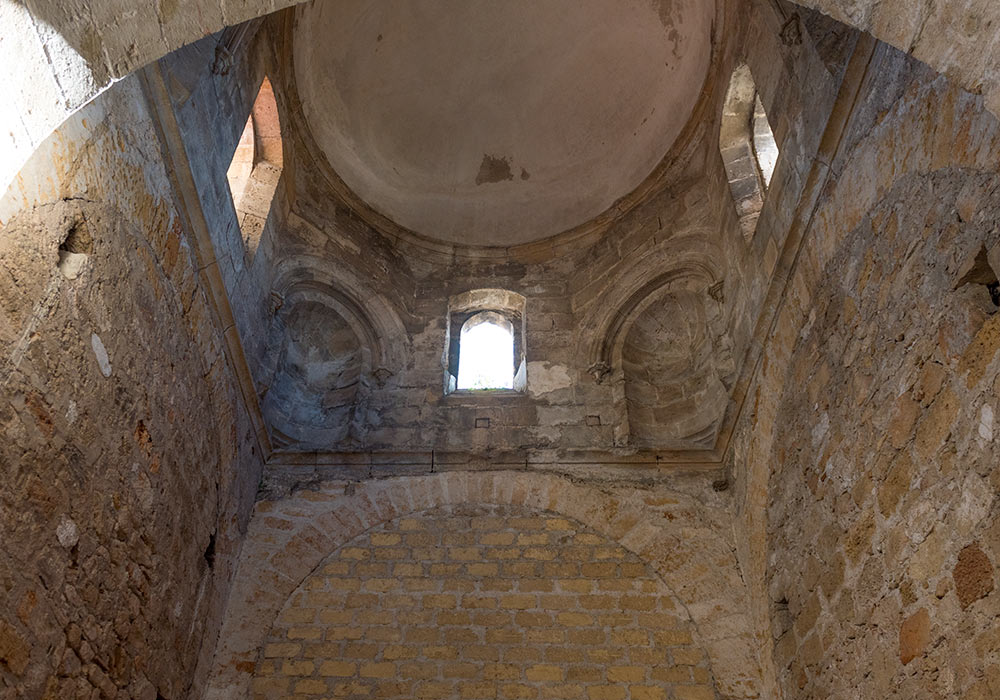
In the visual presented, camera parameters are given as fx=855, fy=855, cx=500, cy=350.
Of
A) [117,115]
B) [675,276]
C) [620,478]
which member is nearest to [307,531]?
[620,478]

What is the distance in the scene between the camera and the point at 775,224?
17.3ft

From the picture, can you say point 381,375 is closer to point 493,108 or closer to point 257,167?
point 257,167

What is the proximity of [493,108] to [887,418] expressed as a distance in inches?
235

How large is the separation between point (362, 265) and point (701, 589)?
415cm

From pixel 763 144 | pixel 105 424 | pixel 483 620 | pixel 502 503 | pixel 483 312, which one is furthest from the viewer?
pixel 483 312

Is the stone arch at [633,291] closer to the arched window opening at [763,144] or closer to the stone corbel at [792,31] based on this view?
the arched window opening at [763,144]

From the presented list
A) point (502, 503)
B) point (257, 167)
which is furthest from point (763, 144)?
point (257, 167)

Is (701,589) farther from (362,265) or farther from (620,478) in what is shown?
(362,265)

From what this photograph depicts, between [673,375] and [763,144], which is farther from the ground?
[763,144]

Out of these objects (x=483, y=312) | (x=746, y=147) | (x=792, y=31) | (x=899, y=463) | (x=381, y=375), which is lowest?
(x=899, y=463)

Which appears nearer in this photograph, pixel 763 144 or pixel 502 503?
pixel 502 503

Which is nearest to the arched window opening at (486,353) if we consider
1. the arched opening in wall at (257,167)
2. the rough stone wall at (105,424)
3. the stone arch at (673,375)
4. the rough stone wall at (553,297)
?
the rough stone wall at (553,297)

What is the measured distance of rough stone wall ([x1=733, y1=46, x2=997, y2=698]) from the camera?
3186mm

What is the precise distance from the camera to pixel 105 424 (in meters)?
4.01
